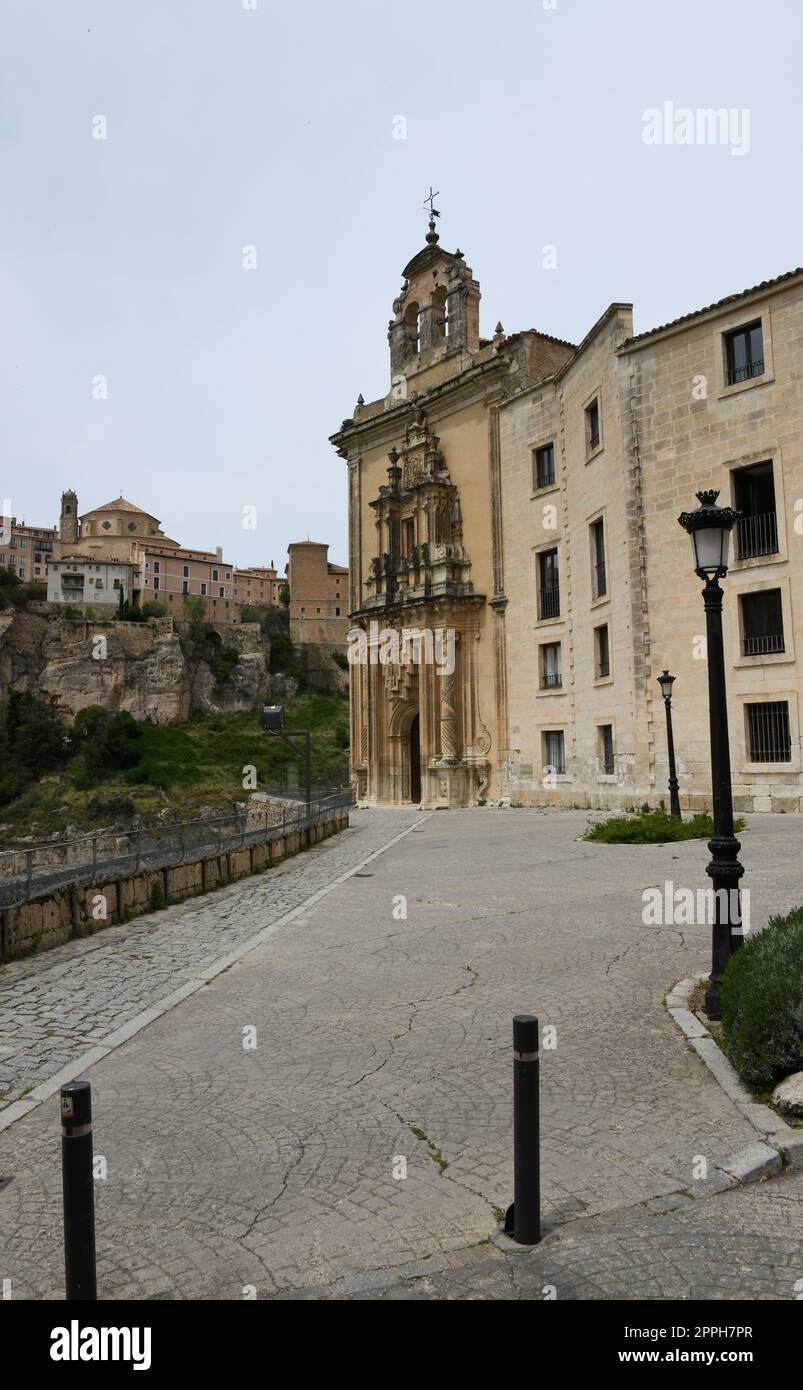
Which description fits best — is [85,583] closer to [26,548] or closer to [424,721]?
[26,548]

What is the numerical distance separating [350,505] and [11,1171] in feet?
124

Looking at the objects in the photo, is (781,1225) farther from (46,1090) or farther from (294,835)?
(294,835)

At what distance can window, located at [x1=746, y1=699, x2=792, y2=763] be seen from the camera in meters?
20.3

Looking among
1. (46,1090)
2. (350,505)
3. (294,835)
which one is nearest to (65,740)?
(350,505)

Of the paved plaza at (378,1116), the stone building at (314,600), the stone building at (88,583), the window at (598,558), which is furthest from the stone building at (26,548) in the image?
the paved plaza at (378,1116)

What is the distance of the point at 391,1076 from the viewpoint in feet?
17.8

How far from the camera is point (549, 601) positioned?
30312mm

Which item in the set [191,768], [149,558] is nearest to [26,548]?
[149,558]

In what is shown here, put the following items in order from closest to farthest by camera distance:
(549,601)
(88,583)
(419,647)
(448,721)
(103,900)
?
(103,900) → (549,601) → (448,721) → (419,647) → (88,583)

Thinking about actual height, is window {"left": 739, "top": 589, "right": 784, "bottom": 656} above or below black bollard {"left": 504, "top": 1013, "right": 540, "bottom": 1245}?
above

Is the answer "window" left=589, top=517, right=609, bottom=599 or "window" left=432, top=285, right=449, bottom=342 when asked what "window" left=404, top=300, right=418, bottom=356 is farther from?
"window" left=589, top=517, right=609, bottom=599

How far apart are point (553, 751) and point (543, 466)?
10.0m

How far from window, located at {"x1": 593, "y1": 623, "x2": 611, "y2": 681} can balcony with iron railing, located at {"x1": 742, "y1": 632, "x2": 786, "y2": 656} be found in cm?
540

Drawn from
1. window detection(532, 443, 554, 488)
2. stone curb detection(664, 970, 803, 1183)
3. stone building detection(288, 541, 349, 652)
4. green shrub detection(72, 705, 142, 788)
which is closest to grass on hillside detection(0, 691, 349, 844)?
green shrub detection(72, 705, 142, 788)
